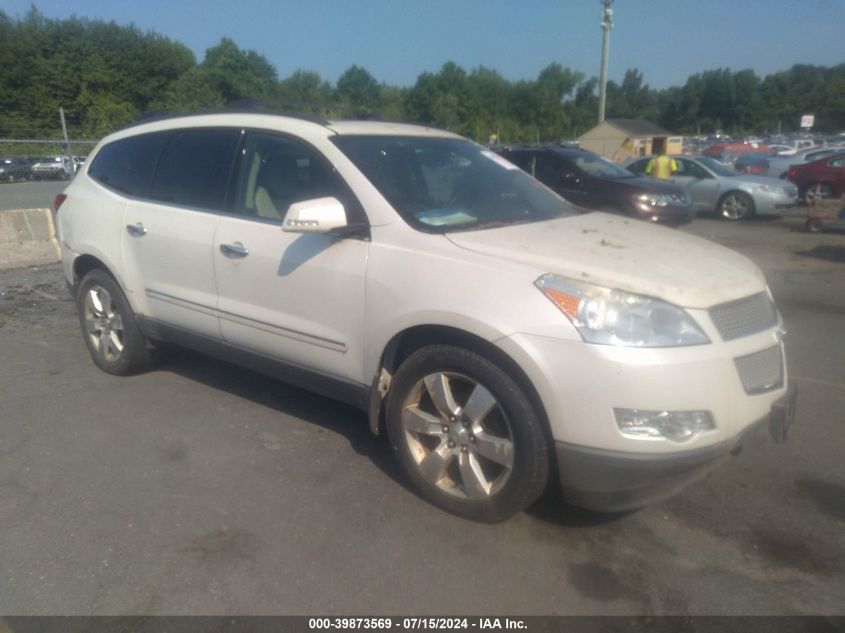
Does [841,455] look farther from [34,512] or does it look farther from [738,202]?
[738,202]

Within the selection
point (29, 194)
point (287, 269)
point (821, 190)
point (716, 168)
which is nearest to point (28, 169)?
point (29, 194)

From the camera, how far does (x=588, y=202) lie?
12.2 m

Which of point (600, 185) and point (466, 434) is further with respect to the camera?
point (600, 185)

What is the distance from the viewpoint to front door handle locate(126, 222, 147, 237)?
4551 millimetres

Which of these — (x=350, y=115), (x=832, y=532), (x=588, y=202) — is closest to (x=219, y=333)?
(x=350, y=115)

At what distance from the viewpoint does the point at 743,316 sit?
3.00 m

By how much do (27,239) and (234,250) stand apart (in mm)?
6778

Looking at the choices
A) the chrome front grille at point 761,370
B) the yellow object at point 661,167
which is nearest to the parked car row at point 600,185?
the yellow object at point 661,167

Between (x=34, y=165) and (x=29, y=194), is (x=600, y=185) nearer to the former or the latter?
(x=29, y=194)

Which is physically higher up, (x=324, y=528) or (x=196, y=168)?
(x=196, y=168)

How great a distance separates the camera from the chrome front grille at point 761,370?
2872 mm

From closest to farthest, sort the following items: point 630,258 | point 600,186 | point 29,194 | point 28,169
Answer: point 630,258 → point 600,186 → point 29,194 → point 28,169

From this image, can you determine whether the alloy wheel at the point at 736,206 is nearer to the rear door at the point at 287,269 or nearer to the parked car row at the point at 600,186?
the parked car row at the point at 600,186

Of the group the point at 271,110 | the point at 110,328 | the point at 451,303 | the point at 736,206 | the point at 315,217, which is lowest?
the point at 736,206
